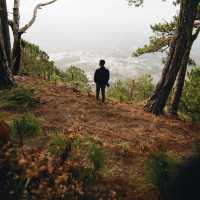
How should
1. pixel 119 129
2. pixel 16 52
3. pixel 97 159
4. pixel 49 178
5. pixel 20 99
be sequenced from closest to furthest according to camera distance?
pixel 49 178 → pixel 97 159 → pixel 119 129 → pixel 20 99 → pixel 16 52

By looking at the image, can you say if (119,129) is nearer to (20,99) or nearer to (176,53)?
(20,99)

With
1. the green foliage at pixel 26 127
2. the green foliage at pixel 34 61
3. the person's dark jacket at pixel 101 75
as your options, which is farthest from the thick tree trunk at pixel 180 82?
the green foliage at pixel 34 61

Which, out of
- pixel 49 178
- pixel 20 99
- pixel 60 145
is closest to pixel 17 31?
pixel 20 99

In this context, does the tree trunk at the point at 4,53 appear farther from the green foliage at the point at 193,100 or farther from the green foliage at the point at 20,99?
the green foliage at the point at 193,100

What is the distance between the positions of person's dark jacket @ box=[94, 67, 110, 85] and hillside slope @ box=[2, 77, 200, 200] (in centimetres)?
85

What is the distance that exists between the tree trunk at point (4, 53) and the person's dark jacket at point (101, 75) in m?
3.17

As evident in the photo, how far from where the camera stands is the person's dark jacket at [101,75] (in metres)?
14.4

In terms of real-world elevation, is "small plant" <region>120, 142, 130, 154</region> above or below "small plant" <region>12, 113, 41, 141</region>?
below

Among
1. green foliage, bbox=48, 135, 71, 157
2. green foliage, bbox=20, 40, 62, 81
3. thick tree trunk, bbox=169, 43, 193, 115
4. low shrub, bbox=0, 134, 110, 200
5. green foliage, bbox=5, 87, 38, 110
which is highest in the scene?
green foliage, bbox=20, 40, 62, 81

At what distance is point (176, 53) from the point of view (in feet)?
47.1

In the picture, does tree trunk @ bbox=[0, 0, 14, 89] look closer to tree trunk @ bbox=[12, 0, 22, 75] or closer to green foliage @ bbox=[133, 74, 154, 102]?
tree trunk @ bbox=[12, 0, 22, 75]

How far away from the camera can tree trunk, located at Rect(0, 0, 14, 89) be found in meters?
13.6

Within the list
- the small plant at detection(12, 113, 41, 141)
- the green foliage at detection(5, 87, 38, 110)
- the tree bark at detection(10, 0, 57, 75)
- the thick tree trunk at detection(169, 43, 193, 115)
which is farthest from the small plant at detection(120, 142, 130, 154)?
the tree bark at detection(10, 0, 57, 75)

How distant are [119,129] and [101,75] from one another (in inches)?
131
